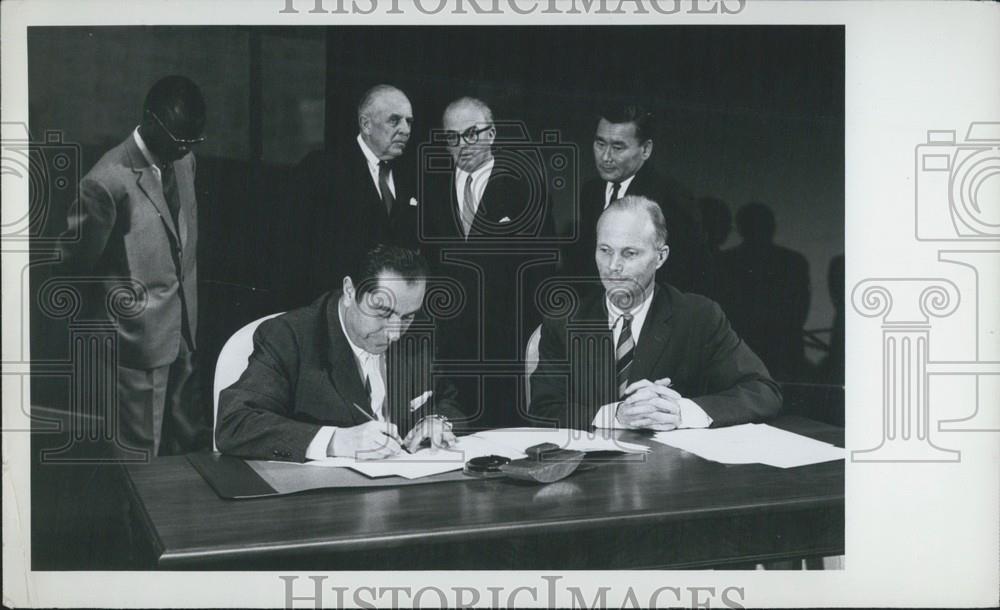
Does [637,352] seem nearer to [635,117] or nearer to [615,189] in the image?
[615,189]

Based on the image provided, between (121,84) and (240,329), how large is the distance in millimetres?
954

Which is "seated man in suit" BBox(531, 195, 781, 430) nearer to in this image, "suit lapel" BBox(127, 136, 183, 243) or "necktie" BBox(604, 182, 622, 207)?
"necktie" BBox(604, 182, 622, 207)

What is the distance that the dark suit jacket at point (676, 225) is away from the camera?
130 inches

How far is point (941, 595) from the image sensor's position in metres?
3.37

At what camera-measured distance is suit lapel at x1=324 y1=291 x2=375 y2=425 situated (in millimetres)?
3105

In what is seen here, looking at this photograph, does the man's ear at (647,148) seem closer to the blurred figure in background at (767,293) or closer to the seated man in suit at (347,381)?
the blurred figure in background at (767,293)

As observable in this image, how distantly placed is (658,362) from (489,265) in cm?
69

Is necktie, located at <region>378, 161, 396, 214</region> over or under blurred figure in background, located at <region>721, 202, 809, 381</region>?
over

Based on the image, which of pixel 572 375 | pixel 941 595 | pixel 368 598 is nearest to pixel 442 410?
pixel 572 375

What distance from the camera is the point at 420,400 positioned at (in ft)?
10.6

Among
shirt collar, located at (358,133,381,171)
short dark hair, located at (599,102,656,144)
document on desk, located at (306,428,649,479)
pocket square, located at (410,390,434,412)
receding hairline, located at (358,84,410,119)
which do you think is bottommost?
document on desk, located at (306,428,649,479)

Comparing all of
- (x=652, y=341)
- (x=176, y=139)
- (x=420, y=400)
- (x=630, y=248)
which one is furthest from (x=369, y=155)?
(x=652, y=341)

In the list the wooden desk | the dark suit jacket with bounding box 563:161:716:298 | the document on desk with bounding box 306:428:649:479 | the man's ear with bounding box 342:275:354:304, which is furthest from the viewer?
the dark suit jacket with bounding box 563:161:716:298

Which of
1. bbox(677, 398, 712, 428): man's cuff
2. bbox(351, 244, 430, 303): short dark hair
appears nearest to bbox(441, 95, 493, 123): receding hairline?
bbox(351, 244, 430, 303): short dark hair
